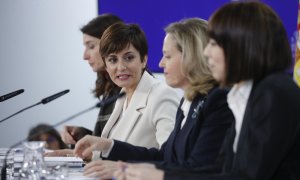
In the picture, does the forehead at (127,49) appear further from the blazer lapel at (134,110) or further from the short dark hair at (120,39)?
the blazer lapel at (134,110)

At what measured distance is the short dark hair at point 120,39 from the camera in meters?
2.38

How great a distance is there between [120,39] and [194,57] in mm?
641

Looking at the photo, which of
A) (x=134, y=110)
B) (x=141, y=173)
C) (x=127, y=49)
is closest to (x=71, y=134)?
(x=134, y=110)

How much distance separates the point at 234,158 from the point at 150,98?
931 millimetres

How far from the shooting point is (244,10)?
1.37 metres

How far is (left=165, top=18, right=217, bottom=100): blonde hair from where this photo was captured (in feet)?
5.89

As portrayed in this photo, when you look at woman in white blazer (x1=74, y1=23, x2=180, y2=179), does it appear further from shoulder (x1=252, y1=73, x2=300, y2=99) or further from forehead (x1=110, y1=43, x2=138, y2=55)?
shoulder (x1=252, y1=73, x2=300, y2=99)

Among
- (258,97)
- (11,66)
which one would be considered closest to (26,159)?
(258,97)

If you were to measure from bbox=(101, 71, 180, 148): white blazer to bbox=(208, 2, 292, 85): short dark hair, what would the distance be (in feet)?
2.71

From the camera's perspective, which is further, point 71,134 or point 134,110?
point 71,134

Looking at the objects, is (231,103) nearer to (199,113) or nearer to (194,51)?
(199,113)

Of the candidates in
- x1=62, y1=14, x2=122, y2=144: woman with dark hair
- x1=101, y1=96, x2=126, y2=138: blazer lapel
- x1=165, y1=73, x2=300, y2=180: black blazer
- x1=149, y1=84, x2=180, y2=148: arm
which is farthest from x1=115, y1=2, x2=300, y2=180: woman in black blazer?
x1=62, y1=14, x2=122, y2=144: woman with dark hair

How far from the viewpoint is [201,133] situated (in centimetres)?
167

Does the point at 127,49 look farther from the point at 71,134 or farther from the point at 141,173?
the point at 141,173
